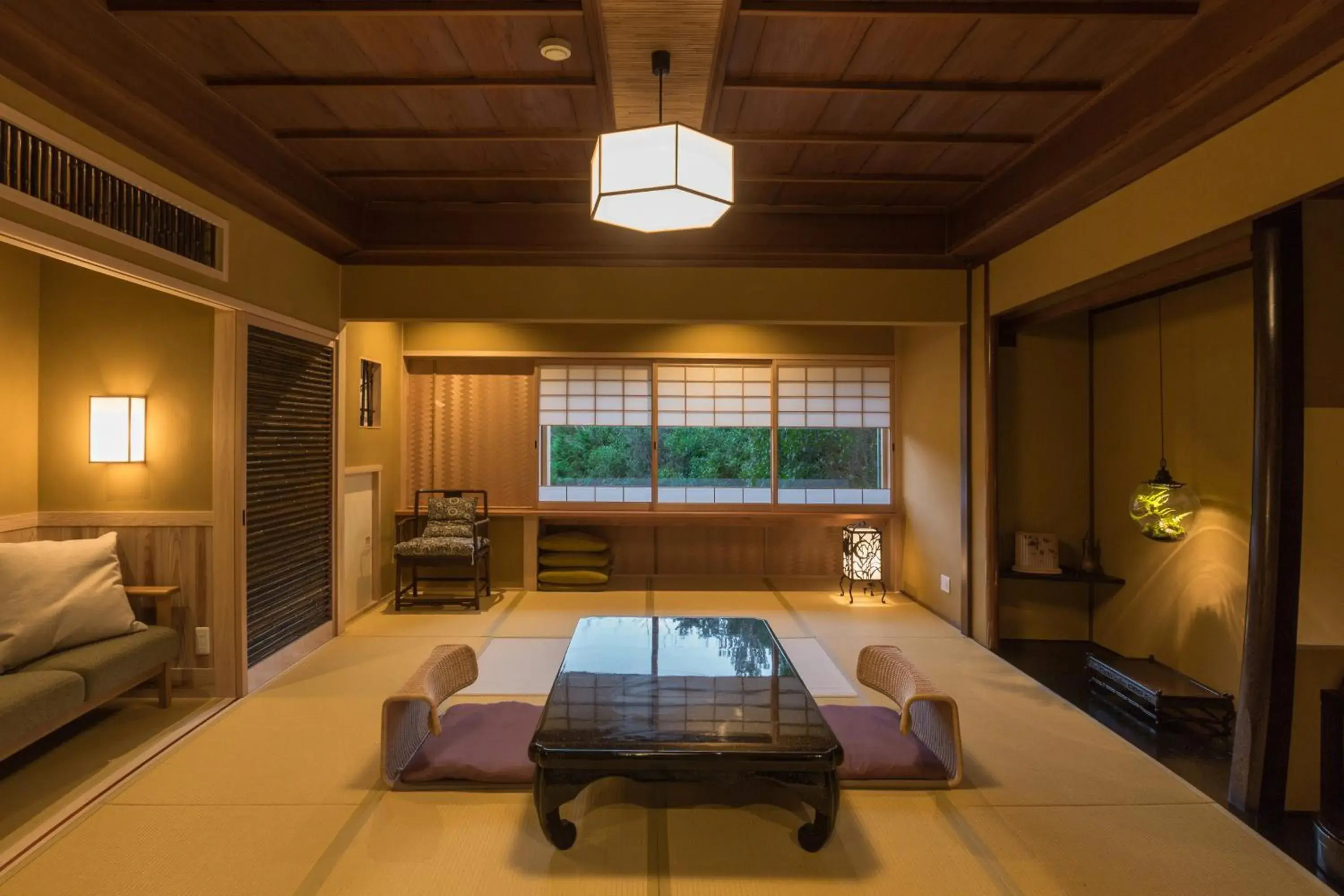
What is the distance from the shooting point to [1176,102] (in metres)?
2.52

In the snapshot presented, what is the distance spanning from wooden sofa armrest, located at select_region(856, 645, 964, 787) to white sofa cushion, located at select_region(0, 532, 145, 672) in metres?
3.62

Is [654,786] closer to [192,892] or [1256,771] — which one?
[192,892]

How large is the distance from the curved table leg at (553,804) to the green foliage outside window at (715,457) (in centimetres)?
430

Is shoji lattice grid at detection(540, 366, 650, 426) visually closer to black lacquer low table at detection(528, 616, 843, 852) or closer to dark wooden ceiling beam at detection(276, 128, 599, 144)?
dark wooden ceiling beam at detection(276, 128, 599, 144)

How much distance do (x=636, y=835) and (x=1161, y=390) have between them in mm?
3935

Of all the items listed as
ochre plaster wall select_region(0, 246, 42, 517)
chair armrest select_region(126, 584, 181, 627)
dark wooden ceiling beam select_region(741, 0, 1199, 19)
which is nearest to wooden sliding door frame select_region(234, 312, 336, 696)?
chair armrest select_region(126, 584, 181, 627)

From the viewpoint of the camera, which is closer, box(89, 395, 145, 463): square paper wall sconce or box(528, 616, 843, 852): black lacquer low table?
box(528, 616, 843, 852): black lacquer low table

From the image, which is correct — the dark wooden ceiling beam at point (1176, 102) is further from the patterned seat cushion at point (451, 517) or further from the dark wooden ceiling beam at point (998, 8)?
the patterned seat cushion at point (451, 517)

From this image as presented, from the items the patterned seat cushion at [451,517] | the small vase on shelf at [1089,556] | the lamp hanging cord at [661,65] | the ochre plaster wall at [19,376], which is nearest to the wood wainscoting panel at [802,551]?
the small vase on shelf at [1089,556]

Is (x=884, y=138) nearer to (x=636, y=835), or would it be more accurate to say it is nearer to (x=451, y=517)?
(x=636, y=835)

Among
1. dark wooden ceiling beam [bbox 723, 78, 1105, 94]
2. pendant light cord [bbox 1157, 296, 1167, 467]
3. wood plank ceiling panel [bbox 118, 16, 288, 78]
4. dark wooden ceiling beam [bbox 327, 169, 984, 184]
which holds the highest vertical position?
dark wooden ceiling beam [bbox 327, 169, 984, 184]

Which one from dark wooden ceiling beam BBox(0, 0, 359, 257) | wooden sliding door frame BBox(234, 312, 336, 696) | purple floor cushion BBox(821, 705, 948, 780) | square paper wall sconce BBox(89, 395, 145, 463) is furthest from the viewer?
wooden sliding door frame BBox(234, 312, 336, 696)

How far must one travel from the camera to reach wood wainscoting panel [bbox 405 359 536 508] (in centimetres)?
613

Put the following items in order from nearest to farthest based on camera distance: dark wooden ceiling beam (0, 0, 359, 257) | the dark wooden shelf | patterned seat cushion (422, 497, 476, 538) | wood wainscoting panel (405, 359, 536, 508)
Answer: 1. dark wooden ceiling beam (0, 0, 359, 257)
2. the dark wooden shelf
3. patterned seat cushion (422, 497, 476, 538)
4. wood wainscoting panel (405, 359, 536, 508)
